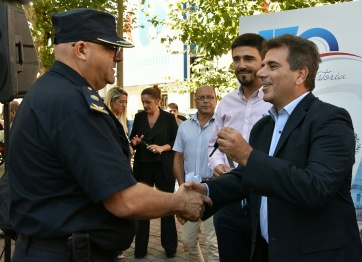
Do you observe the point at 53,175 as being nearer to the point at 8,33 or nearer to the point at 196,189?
the point at 196,189

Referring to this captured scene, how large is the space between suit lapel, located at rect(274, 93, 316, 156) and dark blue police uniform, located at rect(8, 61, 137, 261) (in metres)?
0.91

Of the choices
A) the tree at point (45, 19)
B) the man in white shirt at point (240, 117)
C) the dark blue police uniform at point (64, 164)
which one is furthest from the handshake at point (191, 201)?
the tree at point (45, 19)

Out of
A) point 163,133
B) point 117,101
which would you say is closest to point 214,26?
point 163,133

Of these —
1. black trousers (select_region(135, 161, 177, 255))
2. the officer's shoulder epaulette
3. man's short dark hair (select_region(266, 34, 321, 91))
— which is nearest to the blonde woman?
black trousers (select_region(135, 161, 177, 255))

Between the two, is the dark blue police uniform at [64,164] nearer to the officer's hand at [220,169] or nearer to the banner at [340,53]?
the officer's hand at [220,169]

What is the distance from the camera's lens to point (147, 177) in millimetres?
7691

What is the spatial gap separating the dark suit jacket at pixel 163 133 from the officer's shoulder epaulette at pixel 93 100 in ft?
15.8

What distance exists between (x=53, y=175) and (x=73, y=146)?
0.64 feet

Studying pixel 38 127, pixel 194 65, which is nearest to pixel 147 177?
pixel 38 127

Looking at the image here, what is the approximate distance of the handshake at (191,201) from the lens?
130 inches

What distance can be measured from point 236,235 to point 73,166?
7.15 ft

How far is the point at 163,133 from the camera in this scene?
7.75 m

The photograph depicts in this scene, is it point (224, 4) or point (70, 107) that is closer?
point (70, 107)

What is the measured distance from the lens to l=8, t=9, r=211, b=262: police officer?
2678 millimetres
